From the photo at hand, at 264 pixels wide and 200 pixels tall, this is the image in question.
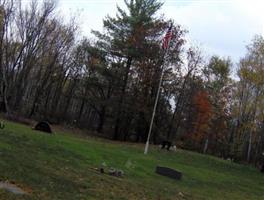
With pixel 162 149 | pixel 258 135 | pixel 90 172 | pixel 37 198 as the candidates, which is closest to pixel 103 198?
pixel 37 198

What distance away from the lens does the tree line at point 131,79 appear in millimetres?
38750

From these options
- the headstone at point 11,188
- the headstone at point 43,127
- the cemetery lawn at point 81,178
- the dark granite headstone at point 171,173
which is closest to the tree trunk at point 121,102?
the headstone at point 43,127

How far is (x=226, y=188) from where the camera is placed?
60.9 feet

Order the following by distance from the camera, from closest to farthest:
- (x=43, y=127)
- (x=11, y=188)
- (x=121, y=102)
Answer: (x=11, y=188), (x=43, y=127), (x=121, y=102)

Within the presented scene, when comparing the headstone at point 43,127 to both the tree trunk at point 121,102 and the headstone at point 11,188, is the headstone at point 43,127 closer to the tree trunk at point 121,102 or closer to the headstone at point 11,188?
the tree trunk at point 121,102

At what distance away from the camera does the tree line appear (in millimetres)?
38750

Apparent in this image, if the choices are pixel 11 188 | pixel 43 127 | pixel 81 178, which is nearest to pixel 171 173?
pixel 81 178

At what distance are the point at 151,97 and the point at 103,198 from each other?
3057 centimetres

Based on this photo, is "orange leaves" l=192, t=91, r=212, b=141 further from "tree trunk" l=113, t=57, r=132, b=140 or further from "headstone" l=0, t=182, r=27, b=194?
"headstone" l=0, t=182, r=27, b=194

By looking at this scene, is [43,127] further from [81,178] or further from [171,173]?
[81,178]

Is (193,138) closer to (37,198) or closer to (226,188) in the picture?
(226,188)

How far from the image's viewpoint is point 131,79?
1640 inches

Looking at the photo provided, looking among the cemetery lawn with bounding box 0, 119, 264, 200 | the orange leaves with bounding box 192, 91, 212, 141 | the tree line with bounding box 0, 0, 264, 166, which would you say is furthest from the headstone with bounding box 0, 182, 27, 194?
the orange leaves with bounding box 192, 91, 212, 141

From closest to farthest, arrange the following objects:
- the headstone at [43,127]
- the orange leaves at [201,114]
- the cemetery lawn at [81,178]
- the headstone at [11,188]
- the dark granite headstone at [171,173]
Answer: the headstone at [11,188] → the cemetery lawn at [81,178] → the dark granite headstone at [171,173] → the headstone at [43,127] → the orange leaves at [201,114]
